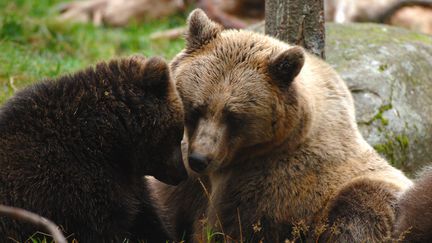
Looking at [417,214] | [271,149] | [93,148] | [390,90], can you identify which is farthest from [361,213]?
[390,90]

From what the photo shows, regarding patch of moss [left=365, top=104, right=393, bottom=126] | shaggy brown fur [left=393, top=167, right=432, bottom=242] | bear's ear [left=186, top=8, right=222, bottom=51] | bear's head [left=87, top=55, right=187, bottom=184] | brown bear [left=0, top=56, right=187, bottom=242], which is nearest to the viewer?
brown bear [left=0, top=56, right=187, bottom=242]

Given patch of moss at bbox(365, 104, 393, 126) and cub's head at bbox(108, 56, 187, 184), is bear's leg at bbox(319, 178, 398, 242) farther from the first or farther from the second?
patch of moss at bbox(365, 104, 393, 126)

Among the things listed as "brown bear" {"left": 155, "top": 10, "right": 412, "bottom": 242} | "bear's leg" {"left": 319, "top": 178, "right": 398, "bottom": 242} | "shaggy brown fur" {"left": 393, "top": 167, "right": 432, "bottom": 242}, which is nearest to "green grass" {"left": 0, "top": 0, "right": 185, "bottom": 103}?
"brown bear" {"left": 155, "top": 10, "right": 412, "bottom": 242}

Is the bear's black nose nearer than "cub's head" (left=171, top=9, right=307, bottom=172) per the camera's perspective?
Yes

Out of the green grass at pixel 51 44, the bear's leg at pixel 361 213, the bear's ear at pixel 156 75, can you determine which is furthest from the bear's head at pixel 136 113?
the green grass at pixel 51 44

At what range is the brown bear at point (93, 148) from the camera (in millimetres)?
5633

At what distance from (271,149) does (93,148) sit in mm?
1461

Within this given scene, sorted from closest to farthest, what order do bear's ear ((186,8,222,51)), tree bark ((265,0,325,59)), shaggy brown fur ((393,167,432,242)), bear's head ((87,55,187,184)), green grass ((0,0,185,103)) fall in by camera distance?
1. shaggy brown fur ((393,167,432,242))
2. bear's head ((87,55,187,184))
3. bear's ear ((186,8,222,51))
4. tree bark ((265,0,325,59))
5. green grass ((0,0,185,103))

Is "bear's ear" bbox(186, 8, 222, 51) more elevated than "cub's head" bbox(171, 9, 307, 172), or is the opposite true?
"bear's ear" bbox(186, 8, 222, 51)

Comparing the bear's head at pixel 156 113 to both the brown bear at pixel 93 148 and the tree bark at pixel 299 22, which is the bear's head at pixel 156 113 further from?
the tree bark at pixel 299 22

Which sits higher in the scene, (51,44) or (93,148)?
(93,148)

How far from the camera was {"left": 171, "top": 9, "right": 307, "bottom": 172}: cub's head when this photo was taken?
6.06m

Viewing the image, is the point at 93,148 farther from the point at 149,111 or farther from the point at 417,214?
the point at 417,214

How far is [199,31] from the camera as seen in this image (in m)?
6.48
